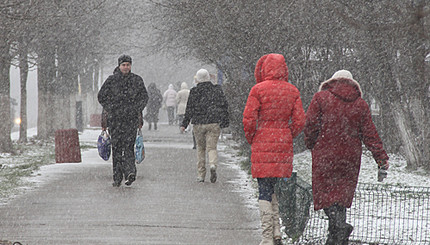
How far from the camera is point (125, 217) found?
8.58m

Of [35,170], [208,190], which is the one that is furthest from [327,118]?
[35,170]

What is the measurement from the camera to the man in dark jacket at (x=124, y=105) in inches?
431

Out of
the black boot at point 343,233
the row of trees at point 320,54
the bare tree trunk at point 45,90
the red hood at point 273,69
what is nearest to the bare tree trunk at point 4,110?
the bare tree trunk at point 45,90

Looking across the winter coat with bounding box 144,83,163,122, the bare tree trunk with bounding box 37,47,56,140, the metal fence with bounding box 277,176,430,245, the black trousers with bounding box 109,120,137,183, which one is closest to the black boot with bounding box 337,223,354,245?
the metal fence with bounding box 277,176,430,245

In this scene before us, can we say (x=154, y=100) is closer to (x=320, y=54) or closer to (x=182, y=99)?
(x=182, y=99)

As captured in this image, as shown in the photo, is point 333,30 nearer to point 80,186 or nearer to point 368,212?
point 80,186

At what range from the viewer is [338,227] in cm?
644

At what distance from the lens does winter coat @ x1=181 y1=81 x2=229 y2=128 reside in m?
11.7

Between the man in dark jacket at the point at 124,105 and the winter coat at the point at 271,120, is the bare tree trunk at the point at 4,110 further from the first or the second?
the winter coat at the point at 271,120

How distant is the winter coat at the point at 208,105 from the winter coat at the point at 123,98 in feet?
3.53

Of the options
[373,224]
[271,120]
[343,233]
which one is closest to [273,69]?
[271,120]

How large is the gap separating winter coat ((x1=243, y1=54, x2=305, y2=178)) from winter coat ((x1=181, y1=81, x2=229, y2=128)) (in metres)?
4.61

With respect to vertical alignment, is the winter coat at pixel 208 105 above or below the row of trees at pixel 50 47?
below

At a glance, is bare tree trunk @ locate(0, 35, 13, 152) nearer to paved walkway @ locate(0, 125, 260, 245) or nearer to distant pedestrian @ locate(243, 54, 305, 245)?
paved walkway @ locate(0, 125, 260, 245)
